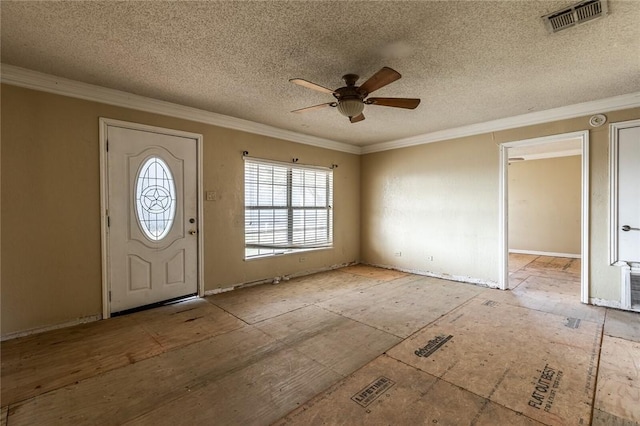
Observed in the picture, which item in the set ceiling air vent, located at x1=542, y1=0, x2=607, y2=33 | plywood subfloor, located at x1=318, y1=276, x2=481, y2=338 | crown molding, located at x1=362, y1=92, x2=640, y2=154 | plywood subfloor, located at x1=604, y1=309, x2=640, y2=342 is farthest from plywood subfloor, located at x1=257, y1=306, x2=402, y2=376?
crown molding, located at x1=362, y1=92, x2=640, y2=154

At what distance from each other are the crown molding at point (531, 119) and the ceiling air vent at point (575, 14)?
7.44 ft

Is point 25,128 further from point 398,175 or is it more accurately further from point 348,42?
point 398,175

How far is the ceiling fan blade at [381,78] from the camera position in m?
2.24

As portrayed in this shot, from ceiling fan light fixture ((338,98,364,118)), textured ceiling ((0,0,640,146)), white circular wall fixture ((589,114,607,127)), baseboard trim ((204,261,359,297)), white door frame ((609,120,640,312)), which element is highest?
textured ceiling ((0,0,640,146))

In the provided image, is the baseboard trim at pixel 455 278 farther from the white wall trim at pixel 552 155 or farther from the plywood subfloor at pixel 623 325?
the white wall trim at pixel 552 155

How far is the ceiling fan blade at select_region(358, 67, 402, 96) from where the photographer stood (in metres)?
2.24

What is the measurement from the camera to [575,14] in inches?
78.6

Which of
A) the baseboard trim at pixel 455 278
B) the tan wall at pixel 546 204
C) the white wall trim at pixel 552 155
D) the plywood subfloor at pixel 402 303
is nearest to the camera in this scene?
the plywood subfloor at pixel 402 303

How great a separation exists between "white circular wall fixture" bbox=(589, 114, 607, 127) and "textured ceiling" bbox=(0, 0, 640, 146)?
0.30 meters

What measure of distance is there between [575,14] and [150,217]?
4447 mm

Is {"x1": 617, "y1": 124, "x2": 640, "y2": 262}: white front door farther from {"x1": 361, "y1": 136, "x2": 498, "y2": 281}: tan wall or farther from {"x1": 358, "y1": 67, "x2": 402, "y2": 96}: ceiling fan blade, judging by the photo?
{"x1": 358, "y1": 67, "x2": 402, "y2": 96}: ceiling fan blade

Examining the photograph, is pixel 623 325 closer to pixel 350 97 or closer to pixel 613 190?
pixel 613 190

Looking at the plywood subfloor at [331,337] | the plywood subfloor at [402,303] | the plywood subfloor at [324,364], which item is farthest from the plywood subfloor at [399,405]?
the plywood subfloor at [402,303]

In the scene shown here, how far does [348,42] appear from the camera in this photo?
2309 millimetres
